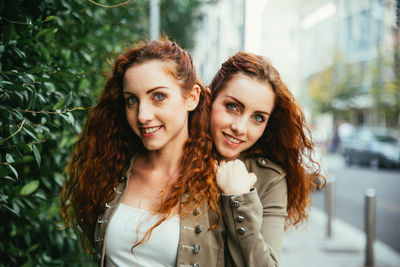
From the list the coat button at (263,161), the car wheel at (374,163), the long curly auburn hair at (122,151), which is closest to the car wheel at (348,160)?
the car wheel at (374,163)

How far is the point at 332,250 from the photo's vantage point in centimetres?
600

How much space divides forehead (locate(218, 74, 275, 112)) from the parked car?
16.6 metres

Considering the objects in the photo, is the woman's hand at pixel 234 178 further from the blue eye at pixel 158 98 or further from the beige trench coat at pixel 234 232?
the blue eye at pixel 158 98

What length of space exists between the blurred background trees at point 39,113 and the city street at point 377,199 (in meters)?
5.47

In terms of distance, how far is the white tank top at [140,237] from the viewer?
5.65 feet

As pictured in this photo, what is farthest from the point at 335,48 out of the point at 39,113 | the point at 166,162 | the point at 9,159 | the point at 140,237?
the point at 9,159

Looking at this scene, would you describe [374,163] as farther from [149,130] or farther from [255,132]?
[149,130]

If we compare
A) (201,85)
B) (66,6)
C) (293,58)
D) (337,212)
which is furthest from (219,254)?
(293,58)

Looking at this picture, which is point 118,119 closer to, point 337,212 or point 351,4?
point 337,212

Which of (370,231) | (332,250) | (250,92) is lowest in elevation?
(332,250)

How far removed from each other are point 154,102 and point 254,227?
28.1 inches

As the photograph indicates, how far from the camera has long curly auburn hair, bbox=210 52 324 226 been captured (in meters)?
1.96

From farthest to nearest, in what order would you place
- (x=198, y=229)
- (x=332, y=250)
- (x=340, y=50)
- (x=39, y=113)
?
(x=340, y=50) → (x=332, y=250) → (x=198, y=229) → (x=39, y=113)

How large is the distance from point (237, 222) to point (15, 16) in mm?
1340
